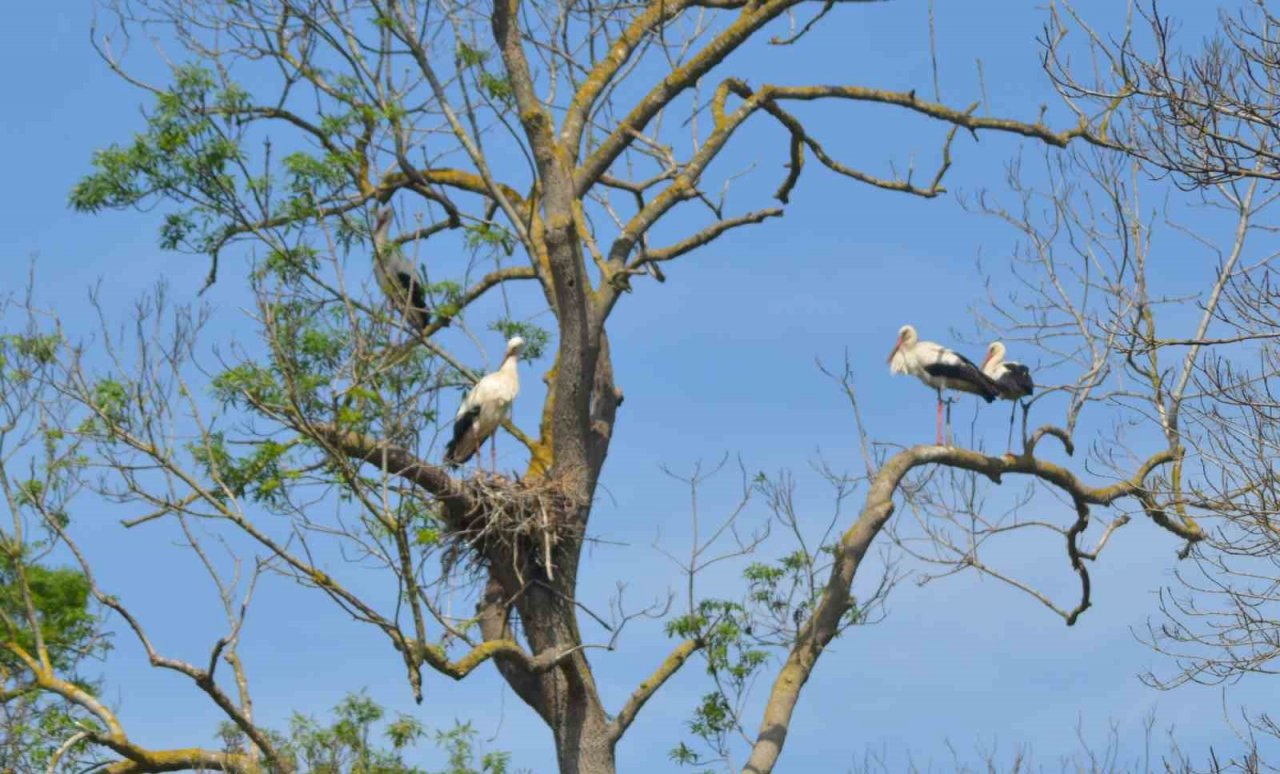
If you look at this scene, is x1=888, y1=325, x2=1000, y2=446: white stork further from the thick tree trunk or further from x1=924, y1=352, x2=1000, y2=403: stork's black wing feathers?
the thick tree trunk

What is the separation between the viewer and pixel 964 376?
15836mm

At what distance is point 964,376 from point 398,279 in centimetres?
506

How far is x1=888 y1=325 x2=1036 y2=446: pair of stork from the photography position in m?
15.7

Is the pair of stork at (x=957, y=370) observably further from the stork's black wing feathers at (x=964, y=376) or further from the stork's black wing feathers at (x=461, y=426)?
the stork's black wing feathers at (x=461, y=426)

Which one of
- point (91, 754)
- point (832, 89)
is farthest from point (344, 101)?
point (91, 754)

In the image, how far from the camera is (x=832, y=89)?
13.2 meters

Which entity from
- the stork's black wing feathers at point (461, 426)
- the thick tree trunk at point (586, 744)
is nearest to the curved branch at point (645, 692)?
the thick tree trunk at point (586, 744)

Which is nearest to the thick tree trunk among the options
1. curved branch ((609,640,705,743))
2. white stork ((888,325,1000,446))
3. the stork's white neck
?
curved branch ((609,640,705,743))

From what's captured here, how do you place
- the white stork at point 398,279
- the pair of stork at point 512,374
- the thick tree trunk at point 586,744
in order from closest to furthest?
the white stork at point 398,279 → the thick tree trunk at point 586,744 → the pair of stork at point 512,374

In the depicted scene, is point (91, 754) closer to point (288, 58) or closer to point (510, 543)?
point (510, 543)

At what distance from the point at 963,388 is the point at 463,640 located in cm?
715

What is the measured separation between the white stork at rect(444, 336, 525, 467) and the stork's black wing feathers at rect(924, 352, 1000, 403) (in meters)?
4.09

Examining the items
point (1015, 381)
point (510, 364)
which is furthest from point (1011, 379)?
point (510, 364)

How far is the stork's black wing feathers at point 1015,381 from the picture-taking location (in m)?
15.6
